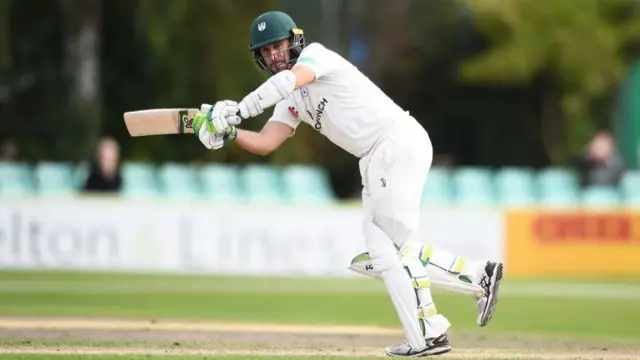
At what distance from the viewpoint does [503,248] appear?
15.0 m

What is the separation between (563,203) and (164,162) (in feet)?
21.2

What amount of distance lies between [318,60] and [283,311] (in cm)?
426

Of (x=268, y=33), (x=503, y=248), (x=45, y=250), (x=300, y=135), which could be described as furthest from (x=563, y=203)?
(x=268, y=33)

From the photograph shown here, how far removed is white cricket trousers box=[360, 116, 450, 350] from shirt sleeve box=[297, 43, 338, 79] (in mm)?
450

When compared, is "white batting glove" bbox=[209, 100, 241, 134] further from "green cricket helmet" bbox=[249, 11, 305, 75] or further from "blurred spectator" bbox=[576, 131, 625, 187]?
"blurred spectator" bbox=[576, 131, 625, 187]

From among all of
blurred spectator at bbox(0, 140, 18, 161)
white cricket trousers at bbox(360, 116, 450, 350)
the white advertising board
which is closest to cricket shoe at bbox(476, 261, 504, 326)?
white cricket trousers at bbox(360, 116, 450, 350)

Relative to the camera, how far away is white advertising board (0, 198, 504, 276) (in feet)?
46.0

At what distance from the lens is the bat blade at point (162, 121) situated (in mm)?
7441

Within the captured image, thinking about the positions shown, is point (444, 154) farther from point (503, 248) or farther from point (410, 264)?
point (410, 264)

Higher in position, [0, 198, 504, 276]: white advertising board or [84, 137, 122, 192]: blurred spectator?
[84, 137, 122, 192]: blurred spectator

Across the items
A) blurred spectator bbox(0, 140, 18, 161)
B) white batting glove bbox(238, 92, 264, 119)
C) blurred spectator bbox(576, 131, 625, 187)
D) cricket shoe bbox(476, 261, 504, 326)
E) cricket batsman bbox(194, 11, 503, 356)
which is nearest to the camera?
white batting glove bbox(238, 92, 264, 119)

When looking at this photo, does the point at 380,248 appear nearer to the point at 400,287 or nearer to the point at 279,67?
the point at 400,287

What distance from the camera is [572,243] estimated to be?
15148mm

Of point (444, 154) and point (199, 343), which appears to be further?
point (444, 154)
